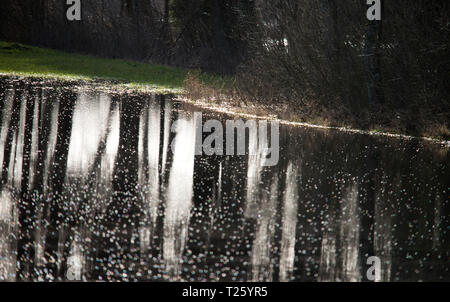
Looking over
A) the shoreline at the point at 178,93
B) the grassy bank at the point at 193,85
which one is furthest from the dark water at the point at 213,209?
the grassy bank at the point at 193,85

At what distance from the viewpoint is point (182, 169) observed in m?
11.6

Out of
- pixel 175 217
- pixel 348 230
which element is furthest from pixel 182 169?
pixel 348 230

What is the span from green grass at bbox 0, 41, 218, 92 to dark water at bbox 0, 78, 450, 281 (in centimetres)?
1950

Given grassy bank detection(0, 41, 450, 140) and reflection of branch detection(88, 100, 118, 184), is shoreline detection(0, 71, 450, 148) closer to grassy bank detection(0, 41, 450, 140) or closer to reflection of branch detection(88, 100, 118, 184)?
grassy bank detection(0, 41, 450, 140)

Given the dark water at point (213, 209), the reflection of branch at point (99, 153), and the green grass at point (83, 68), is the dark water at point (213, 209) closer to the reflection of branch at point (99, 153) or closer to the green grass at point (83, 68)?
the reflection of branch at point (99, 153)

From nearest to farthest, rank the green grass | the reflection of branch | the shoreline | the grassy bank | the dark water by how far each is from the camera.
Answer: the dark water → the reflection of branch → the shoreline → the grassy bank → the green grass

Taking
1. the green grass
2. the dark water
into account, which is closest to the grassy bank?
the green grass

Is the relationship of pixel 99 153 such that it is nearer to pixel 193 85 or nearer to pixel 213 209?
pixel 213 209

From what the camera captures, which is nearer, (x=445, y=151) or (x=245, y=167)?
(x=245, y=167)

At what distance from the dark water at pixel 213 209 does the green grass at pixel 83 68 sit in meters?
19.5

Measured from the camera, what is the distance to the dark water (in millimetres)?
6453

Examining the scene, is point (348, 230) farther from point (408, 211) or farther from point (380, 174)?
point (380, 174)

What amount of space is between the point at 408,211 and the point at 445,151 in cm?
612

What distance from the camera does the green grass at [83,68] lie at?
3684 centimetres
